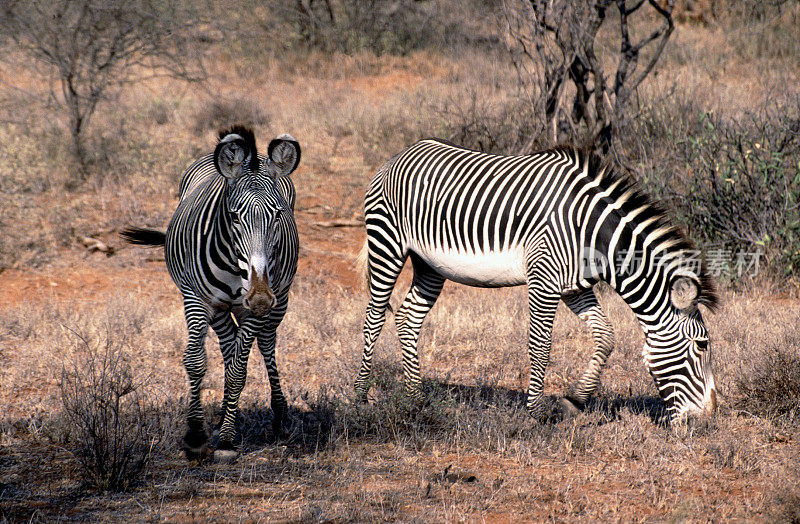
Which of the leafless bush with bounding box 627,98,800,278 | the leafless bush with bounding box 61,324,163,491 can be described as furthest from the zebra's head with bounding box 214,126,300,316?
the leafless bush with bounding box 627,98,800,278

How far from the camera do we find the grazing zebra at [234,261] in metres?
4.12

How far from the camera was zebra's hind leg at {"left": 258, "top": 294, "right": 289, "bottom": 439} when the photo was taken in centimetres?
514

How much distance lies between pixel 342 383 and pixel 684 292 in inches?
112

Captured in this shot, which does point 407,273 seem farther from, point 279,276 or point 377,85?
point 377,85

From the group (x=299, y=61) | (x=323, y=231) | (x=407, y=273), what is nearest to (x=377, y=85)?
(x=299, y=61)

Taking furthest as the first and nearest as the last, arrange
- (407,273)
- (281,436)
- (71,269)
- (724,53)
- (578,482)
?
(724,53)
(407,273)
(71,269)
(281,436)
(578,482)

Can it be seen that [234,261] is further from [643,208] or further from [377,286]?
[643,208]

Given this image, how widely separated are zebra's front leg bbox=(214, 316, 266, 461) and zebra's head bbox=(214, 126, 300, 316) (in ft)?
1.28

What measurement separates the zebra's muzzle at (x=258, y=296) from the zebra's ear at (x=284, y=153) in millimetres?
907

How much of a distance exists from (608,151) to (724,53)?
9.21m

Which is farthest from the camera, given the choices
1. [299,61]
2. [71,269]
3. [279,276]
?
[299,61]

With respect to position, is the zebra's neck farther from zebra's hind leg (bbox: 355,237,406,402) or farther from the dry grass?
zebra's hind leg (bbox: 355,237,406,402)

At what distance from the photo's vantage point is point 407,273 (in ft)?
34.4

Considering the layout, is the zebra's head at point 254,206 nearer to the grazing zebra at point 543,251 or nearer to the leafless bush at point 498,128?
the grazing zebra at point 543,251
